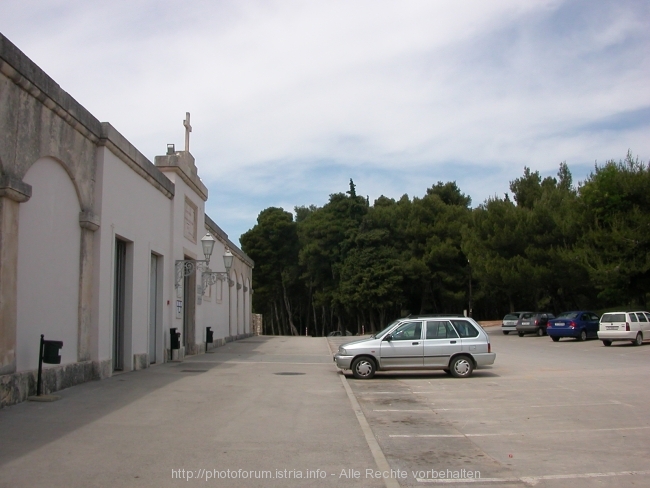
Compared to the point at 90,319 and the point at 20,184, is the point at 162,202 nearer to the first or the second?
the point at 90,319

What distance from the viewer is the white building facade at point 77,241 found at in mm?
→ 10703

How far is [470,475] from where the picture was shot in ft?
23.1

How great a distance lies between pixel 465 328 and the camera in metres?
16.8

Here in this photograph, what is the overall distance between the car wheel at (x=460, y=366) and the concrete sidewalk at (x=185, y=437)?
345 cm

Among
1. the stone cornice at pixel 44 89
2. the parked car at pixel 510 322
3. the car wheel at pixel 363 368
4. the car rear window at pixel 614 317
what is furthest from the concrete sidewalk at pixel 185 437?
the parked car at pixel 510 322

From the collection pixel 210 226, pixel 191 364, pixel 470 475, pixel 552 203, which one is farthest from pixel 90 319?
pixel 552 203

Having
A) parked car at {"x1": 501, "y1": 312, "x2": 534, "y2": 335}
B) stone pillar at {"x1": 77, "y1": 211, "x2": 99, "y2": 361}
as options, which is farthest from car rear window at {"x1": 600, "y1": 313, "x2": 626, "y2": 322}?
stone pillar at {"x1": 77, "y1": 211, "x2": 99, "y2": 361}

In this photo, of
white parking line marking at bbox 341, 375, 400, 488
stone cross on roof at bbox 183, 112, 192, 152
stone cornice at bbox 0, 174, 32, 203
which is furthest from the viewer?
stone cross on roof at bbox 183, 112, 192, 152

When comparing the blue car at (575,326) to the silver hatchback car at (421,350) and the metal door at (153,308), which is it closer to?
the silver hatchback car at (421,350)

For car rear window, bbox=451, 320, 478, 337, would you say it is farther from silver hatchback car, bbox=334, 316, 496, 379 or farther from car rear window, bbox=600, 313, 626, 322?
car rear window, bbox=600, 313, 626, 322

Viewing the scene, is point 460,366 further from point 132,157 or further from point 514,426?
point 132,157

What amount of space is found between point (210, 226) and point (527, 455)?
23.7m

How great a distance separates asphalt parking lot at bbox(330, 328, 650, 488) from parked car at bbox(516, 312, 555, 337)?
70.3ft

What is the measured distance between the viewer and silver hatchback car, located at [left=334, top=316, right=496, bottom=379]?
1644 centimetres
